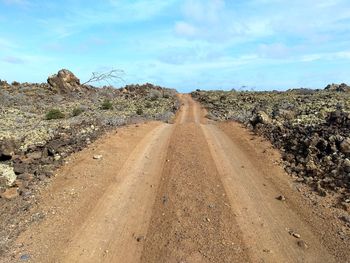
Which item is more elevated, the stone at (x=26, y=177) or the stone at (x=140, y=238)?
the stone at (x=26, y=177)

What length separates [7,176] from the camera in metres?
15.8

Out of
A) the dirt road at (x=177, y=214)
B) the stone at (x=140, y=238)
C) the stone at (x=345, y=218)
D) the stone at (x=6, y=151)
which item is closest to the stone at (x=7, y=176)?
the dirt road at (x=177, y=214)

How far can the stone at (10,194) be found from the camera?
46.6ft

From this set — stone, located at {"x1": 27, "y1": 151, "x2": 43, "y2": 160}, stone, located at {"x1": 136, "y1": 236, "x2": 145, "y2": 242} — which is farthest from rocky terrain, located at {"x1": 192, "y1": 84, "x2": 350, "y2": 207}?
stone, located at {"x1": 27, "y1": 151, "x2": 43, "y2": 160}

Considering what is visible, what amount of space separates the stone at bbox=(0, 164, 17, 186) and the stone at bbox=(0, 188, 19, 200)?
41cm

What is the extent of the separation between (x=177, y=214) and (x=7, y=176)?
24.2 ft

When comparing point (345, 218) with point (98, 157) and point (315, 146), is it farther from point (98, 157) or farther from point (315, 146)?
point (98, 157)

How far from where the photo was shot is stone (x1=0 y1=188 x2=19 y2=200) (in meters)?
14.2

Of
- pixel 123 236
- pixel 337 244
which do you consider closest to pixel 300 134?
pixel 337 244

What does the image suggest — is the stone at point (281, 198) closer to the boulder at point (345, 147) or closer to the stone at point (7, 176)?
the boulder at point (345, 147)

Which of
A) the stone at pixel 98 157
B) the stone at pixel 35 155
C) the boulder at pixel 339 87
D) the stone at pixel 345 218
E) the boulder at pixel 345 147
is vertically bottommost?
the stone at pixel 345 218

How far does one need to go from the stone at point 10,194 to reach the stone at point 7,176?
0.41 meters

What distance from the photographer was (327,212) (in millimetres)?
12320

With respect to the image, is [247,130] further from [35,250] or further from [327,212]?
[35,250]
